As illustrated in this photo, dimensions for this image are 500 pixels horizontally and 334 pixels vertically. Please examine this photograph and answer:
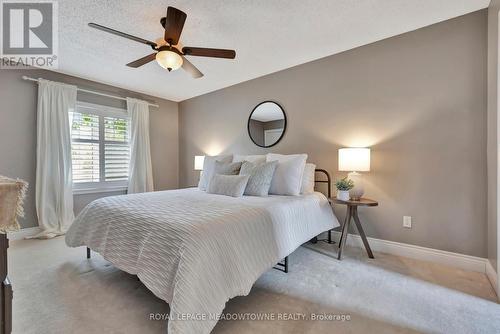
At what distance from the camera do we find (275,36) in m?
2.58

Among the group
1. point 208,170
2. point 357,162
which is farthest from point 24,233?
point 357,162

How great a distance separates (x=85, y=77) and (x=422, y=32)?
4.74 meters

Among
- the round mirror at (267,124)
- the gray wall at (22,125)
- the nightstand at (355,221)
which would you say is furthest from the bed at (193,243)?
the gray wall at (22,125)

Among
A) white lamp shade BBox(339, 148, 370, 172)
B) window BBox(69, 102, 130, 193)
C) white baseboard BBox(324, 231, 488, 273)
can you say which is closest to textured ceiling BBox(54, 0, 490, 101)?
window BBox(69, 102, 130, 193)

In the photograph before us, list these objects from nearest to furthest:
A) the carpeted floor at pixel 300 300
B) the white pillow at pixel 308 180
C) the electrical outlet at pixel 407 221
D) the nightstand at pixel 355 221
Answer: the carpeted floor at pixel 300 300, the nightstand at pixel 355 221, the electrical outlet at pixel 407 221, the white pillow at pixel 308 180

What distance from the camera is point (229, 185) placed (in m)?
2.74

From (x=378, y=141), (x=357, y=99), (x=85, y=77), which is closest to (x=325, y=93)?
(x=357, y=99)

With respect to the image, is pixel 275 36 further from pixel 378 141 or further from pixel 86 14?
pixel 86 14

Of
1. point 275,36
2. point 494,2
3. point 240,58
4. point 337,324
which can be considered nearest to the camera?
point 337,324

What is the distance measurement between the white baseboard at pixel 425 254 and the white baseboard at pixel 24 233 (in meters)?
4.40

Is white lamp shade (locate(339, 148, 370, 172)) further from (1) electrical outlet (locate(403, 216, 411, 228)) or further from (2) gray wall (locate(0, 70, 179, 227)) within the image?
(2) gray wall (locate(0, 70, 179, 227))
